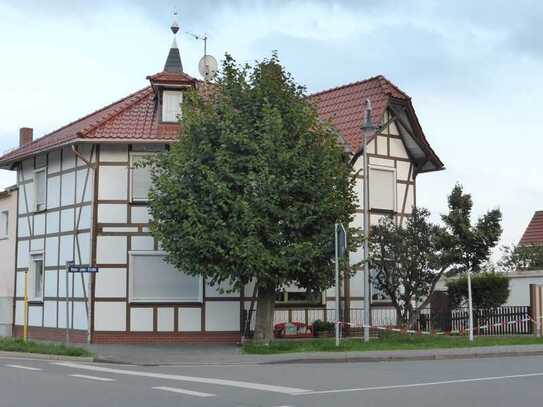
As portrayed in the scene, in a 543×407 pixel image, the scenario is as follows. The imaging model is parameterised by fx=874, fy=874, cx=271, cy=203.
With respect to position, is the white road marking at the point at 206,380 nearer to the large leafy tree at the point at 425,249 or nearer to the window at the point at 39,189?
the large leafy tree at the point at 425,249

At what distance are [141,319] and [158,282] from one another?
47.8 inches

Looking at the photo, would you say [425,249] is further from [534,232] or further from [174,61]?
[534,232]

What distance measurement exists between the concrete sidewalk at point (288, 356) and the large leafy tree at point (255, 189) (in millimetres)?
2365

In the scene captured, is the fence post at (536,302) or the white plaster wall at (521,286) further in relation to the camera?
the white plaster wall at (521,286)

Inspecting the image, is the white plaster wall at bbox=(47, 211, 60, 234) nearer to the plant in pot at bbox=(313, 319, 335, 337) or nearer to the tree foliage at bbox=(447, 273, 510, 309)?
the plant in pot at bbox=(313, 319, 335, 337)

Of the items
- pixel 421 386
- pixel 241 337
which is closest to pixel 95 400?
pixel 421 386

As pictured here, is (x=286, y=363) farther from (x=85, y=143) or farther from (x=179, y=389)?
(x=85, y=143)

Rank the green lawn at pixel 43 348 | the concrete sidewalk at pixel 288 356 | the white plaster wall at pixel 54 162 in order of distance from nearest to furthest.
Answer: the concrete sidewalk at pixel 288 356 → the green lawn at pixel 43 348 → the white plaster wall at pixel 54 162

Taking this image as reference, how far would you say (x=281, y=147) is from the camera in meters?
22.9

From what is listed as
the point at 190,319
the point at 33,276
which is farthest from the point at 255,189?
the point at 33,276

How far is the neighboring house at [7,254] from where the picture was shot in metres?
31.0

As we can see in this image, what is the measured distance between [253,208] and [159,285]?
5515mm

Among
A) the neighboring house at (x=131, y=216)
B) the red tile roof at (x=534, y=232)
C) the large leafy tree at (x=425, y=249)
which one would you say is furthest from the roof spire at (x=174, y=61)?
the red tile roof at (x=534, y=232)

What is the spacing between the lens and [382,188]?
29297 mm
